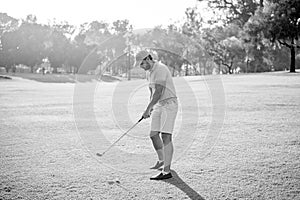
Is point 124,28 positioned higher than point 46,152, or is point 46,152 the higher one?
point 124,28

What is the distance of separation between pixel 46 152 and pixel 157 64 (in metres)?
3.68

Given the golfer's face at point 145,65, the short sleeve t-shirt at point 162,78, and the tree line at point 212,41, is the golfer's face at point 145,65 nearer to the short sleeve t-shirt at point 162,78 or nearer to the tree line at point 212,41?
the short sleeve t-shirt at point 162,78

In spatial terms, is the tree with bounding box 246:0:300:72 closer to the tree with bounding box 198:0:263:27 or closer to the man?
the tree with bounding box 198:0:263:27

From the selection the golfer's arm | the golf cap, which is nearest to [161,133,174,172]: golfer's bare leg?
the golfer's arm

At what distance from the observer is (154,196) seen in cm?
514

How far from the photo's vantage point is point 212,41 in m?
67.6

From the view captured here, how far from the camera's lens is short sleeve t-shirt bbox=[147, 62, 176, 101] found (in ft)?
18.7

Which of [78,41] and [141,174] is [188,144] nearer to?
[141,174]

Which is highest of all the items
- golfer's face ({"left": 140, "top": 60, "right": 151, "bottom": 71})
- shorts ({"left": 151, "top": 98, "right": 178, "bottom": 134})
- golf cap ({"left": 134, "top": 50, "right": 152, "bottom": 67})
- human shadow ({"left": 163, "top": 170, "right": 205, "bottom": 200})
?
golf cap ({"left": 134, "top": 50, "right": 152, "bottom": 67})

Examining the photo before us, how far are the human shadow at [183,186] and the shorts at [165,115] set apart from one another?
31.1 inches

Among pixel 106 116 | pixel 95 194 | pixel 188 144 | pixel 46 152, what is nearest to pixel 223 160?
pixel 188 144

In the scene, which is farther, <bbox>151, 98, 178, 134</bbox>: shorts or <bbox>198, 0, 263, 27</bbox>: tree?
<bbox>198, 0, 263, 27</bbox>: tree

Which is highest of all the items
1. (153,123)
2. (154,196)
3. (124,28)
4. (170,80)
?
(124,28)

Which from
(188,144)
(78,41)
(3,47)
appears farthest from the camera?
(78,41)
